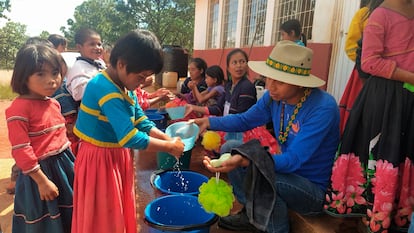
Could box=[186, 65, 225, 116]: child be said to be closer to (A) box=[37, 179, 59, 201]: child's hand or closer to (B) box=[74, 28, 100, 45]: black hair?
(B) box=[74, 28, 100, 45]: black hair

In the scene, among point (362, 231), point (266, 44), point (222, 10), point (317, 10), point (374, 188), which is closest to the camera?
point (374, 188)

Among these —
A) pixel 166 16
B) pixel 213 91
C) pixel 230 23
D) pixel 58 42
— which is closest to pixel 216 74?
pixel 213 91

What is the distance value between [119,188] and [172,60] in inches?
399

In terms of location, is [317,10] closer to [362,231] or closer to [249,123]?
[249,123]

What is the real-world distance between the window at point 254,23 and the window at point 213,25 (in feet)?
8.00

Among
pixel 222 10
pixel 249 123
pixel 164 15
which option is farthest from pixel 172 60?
pixel 164 15

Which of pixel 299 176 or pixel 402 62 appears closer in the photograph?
pixel 402 62

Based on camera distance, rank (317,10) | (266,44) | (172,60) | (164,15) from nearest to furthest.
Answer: (317,10) → (266,44) → (172,60) → (164,15)

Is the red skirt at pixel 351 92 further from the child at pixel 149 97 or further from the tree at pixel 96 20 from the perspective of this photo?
the tree at pixel 96 20

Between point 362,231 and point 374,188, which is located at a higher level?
point 374,188

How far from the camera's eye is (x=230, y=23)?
28.0 ft

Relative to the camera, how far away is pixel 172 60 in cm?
1161

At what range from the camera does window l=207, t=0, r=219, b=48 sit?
32.2ft

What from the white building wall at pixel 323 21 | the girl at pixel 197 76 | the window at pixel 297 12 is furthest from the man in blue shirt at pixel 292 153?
the window at pixel 297 12
